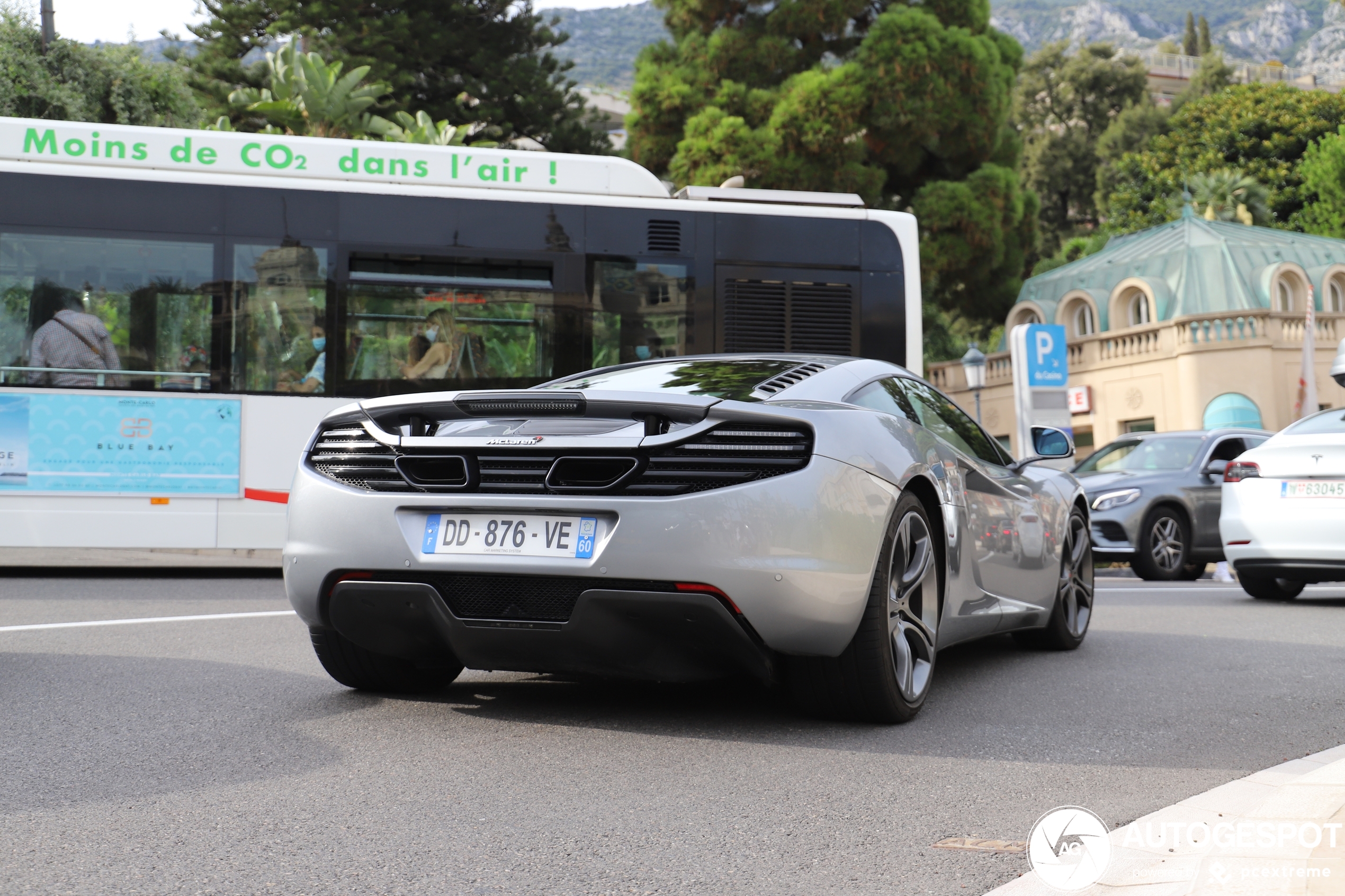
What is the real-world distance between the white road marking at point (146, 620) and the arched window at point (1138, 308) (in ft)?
125

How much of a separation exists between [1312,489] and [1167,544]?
4024mm

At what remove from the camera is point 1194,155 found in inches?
2079

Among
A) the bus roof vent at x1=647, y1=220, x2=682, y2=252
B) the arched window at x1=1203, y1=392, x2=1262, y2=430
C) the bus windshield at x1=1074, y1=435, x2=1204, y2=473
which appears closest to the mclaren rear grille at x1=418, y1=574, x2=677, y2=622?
the bus roof vent at x1=647, y1=220, x2=682, y2=252

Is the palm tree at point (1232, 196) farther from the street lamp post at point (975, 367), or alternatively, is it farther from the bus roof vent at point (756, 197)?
the bus roof vent at point (756, 197)

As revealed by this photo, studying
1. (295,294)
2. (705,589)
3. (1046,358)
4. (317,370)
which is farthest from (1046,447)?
(1046,358)

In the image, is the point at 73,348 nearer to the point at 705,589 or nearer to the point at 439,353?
Answer: the point at 439,353

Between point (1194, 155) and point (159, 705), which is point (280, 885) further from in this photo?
point (1194, 155)

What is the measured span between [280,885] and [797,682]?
207cm

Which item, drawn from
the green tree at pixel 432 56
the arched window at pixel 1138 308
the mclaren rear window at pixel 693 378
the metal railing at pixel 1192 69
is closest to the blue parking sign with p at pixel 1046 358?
the mclaren rear window at pixel 693 378

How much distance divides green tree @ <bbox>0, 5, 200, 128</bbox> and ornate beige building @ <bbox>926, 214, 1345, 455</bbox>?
21.9m

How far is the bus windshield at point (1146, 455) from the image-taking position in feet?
45.4

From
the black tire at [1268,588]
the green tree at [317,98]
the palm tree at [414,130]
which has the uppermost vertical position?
the green tree at [317,98]

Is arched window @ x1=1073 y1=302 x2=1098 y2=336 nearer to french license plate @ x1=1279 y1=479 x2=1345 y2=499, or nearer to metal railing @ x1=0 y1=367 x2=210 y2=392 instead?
french license plate @ x1=1279 y1=479 x2=1345 y2=499

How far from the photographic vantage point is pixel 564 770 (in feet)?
12.1
